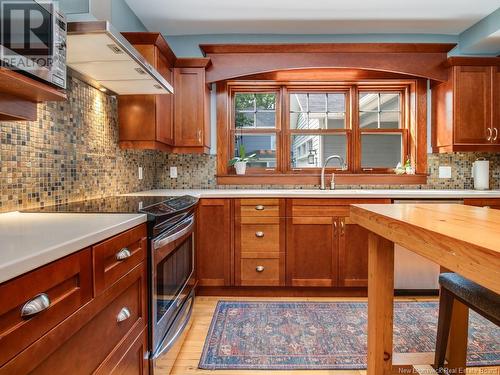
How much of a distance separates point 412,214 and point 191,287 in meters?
1.61

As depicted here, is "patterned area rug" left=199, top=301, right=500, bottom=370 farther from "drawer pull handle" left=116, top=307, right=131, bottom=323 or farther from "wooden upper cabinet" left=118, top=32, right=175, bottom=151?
"wooden upper cabinet" left=118, top=32, right=175, bottom=151

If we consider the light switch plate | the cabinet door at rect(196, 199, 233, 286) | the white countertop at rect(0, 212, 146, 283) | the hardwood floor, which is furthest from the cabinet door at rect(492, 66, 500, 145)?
the white countertop at rect(0, 212, 146, 283)

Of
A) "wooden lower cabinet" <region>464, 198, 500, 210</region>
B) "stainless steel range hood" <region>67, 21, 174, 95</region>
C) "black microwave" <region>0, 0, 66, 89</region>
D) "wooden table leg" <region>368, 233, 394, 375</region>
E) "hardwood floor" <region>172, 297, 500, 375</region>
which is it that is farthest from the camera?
"wooden lower cabinet" <region>464, 198, 500, 210</region>

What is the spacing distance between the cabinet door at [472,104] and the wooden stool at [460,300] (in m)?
2.06

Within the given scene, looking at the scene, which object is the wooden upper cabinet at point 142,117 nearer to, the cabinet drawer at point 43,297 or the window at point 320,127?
the window at point 320,127

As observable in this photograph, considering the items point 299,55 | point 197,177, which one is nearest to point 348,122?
point 299,55

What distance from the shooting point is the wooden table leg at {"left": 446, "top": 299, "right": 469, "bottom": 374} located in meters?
1.49

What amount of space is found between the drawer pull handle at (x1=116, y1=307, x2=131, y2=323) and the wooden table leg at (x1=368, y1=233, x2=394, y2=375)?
1.09 m

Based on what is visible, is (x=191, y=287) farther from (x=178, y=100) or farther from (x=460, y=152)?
(x=460, y=152)

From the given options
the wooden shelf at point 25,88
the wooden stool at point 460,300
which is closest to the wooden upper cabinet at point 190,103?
the wooden shelf at point 25,88

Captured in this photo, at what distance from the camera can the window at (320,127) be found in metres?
3.29

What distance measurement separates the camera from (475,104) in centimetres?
293

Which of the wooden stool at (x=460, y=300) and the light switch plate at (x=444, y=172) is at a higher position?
the light switch plate at (x=444, y=172)

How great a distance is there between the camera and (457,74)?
9.61 feet
